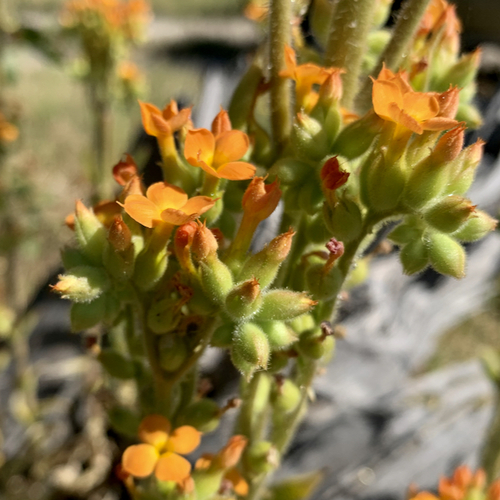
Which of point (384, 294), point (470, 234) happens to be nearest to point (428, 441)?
point (384, 294)

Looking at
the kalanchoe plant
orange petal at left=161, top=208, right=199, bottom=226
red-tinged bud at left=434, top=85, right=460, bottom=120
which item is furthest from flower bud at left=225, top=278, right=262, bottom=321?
red-tinged bud at left=434, top=85, right=460, bottom=120

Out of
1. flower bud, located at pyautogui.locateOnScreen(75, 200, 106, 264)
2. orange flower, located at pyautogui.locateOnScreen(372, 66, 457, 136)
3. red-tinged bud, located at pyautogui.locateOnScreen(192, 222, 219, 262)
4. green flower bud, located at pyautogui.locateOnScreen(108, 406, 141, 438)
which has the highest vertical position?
orange flower, located at pyautogui.locateOnScreen(372, 66, 457, 136)

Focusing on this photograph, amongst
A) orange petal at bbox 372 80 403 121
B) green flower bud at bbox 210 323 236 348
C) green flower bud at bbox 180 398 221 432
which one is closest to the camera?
orange petal at bbox 372 80 403 121

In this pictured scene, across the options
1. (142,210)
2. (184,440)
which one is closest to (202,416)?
(184,440)

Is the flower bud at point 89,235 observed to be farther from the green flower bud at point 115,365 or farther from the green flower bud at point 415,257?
the green flower bud at point 415,257

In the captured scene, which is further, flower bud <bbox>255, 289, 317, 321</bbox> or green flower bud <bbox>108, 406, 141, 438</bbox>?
green flower bud <bbox>108, 406, 141, 438</bbox>

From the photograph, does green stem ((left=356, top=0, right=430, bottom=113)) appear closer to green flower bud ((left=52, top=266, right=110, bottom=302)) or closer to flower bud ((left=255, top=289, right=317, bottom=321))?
flower bud ((left=255, top=289, right=317, bottom=321))
